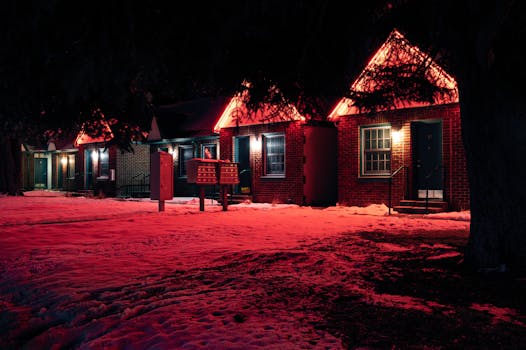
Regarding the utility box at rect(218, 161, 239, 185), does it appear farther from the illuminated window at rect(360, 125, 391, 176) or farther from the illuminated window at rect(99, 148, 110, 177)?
the illuminated window at rect(99, 148, 110, 177)

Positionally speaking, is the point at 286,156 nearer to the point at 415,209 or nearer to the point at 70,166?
the point at 415,209

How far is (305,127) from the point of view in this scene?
61.2ft

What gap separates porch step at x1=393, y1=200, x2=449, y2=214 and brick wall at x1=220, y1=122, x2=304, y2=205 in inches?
182

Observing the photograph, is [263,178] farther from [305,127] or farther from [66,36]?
[66,36]

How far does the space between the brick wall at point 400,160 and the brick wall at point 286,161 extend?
6.56ft

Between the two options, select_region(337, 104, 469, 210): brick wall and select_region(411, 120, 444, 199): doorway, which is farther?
select_region(411, 120, 444, 199): doorway

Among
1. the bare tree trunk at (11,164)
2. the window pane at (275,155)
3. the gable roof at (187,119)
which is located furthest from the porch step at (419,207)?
the bare tree trunk at (11,164)

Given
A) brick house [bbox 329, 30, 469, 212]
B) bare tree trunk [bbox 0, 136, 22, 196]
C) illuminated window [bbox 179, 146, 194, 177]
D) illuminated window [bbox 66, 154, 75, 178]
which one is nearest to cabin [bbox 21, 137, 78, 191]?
illuminated window [bbox 66, 154, 75, 178]

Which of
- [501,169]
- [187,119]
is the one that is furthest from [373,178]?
[187,119]

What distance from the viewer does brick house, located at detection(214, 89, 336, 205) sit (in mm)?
18734

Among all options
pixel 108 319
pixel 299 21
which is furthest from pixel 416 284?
pixel 299 21

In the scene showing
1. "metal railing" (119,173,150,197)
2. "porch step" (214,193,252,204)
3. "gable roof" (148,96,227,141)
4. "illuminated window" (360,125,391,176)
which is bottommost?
"porch step" (214,193,252,204)

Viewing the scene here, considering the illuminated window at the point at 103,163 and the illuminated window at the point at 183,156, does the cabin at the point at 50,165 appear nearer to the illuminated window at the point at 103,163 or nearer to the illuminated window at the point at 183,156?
the illuminated window at the point at 103,163

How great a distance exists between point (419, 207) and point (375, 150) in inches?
112
